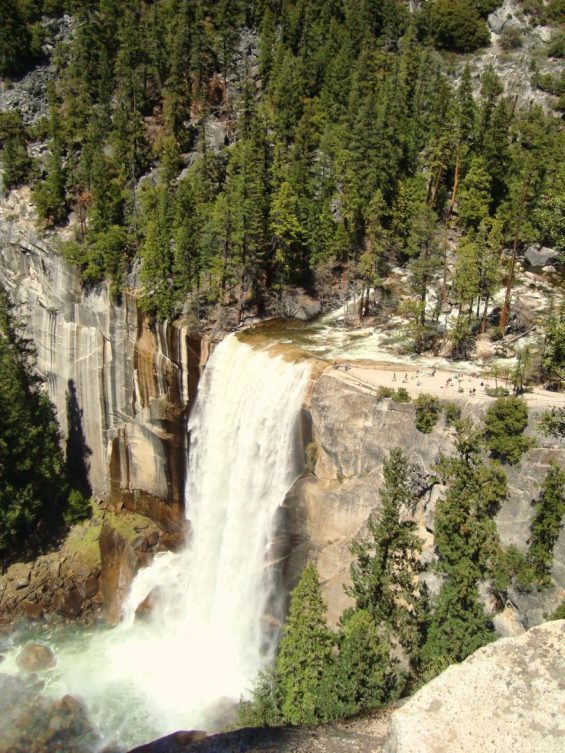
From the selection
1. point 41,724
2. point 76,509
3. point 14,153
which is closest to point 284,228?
point 76,509

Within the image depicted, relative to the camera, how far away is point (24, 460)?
5459 cm

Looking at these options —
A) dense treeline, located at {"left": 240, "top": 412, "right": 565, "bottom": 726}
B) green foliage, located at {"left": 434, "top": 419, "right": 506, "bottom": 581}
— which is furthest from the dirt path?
green foliage, located at {"left": 434, "top": 419, "right": 506, "bottom": 581}

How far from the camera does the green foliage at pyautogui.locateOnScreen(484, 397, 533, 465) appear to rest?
32312mm

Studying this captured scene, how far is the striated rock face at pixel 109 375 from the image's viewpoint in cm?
5275

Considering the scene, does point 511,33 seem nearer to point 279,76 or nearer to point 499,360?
point 279,76

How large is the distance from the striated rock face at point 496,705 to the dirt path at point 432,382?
1681cm

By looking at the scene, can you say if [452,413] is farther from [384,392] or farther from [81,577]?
[81,577]

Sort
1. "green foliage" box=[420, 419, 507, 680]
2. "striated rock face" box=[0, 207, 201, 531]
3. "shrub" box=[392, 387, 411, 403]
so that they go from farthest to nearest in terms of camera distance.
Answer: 1. "striated rock face" box=[0, 207, 201, 531]
2. "shrub" box=[392, 387, 411, 403]
3. "green foliage" box=[420, 419, 507, 680]

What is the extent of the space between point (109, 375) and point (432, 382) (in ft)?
108

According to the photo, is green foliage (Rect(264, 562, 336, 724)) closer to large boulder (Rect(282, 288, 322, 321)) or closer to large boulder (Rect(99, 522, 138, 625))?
large boulder (Rect(99, 522, 138, 625))

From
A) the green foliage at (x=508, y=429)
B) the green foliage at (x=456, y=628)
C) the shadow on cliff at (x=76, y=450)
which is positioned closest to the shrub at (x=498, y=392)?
the green foliage at (x=508, y=429)

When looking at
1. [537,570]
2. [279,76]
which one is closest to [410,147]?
[279,76]

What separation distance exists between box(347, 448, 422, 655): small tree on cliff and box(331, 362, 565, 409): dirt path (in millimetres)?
7117

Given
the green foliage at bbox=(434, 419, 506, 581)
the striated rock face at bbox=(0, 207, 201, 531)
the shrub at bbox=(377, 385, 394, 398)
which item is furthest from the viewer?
the striated rock face at bbox=(0, 207, 201, 531)
